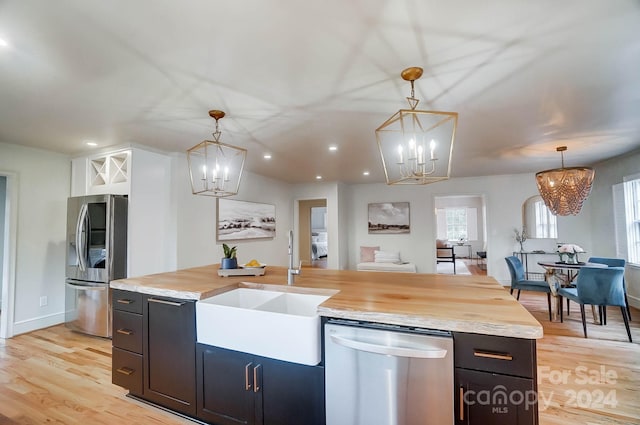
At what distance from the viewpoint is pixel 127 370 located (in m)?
→ 2.20

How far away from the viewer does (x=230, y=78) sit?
219 centimetres

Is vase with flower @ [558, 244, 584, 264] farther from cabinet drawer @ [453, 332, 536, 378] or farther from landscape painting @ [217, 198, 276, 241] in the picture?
landscape painting @ [217, 198, 276, 241]

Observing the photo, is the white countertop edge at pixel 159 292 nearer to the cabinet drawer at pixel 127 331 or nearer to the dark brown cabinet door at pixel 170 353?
the dark brown cabinet door at pixel 170 353

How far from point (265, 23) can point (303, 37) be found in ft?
0.77

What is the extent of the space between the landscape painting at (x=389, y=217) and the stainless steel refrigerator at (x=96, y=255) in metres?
5.40

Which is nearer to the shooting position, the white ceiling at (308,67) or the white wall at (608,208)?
the white ceiling at (308,67)

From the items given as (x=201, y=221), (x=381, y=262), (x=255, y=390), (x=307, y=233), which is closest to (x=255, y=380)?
(x=255, y=390)

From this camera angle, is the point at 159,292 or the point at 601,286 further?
the point at 601,286

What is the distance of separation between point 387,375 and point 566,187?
396 centimetres

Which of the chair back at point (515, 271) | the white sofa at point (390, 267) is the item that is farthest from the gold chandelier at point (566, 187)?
the white sofa at point (390, 267)

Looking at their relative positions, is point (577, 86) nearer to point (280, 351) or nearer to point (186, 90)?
point (280, 351)

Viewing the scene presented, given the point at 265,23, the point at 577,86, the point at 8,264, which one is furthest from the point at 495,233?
the point at 8,264

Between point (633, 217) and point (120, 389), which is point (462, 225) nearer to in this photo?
point (633, 217)

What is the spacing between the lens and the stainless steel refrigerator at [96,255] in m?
3.57
